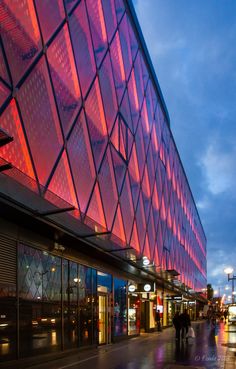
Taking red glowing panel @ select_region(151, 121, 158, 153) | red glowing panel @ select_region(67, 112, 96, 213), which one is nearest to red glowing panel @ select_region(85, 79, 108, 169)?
red glowing panel @ select_region(67, 112, 96, 213)

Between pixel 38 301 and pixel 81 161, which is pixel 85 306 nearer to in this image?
pixel 38 301

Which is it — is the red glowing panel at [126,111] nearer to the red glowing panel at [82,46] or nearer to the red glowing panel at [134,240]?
the red glowing panel at [82,46]

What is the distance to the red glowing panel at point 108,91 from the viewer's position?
83.4ft

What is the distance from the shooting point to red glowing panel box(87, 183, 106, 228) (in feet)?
74.0

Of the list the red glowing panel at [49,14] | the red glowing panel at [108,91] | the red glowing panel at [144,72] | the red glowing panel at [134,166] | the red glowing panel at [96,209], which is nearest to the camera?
the red glowing panel at [49,14]

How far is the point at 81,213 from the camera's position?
67.1 ft

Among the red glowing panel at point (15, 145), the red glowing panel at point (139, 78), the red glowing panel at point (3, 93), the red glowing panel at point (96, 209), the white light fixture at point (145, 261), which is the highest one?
the red glowing panel at point (139, 78)

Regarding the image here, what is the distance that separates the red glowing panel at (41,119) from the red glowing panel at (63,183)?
1.59 feet

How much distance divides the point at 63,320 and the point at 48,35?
34.4 ft

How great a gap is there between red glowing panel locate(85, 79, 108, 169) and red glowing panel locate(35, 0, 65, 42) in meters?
4.08

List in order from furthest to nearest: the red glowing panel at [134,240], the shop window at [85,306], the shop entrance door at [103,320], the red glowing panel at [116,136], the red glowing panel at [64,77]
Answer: the red glowing panel at [134,240]
the red glowing panel at [116,136]
the shop entrance door at [103,320]
the shop window at [85,306]
the red glowing panel at [64,77]

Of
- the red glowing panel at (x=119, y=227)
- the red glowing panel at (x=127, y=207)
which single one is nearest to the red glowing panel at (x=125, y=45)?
the red glowing panel at (x=127, y=207)

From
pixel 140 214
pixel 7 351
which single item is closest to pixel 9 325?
pixel 7 351

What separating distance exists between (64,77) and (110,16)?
932 cm
